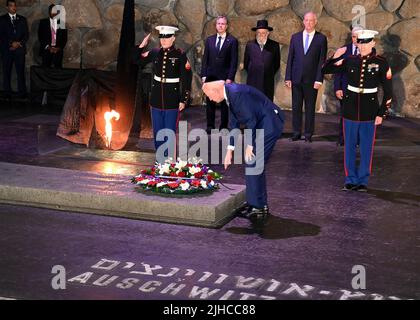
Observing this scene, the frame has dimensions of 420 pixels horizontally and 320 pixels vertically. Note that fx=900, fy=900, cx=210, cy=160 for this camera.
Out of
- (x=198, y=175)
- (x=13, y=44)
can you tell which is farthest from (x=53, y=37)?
(x=198, y=175)

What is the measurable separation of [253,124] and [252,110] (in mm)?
141

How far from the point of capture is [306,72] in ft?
44.1

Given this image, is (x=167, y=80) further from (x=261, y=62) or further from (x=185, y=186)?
(x=261, y=62)

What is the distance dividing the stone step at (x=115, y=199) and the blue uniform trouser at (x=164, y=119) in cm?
133

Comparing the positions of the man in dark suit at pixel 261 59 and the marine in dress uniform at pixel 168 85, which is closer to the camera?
the marine in dress uniform at pixel 168 85

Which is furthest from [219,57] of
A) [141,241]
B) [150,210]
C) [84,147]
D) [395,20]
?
[141,241]

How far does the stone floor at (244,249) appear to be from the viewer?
22.9 feet

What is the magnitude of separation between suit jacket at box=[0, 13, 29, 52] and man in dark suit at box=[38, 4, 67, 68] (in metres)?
0.35

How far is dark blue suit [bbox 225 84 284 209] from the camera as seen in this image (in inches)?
353

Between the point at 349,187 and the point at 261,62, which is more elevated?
the point at 261,62

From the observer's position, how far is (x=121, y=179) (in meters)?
9.97

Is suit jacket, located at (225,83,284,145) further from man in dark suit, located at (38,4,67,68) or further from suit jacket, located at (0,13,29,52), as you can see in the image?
suit jacket, located at (0,13,29,52)

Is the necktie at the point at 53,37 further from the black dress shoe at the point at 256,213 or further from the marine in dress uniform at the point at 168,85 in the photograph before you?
the black dress shoe at the point at 256,213

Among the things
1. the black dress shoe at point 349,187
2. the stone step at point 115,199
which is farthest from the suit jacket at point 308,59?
the stone step at point 115,199
